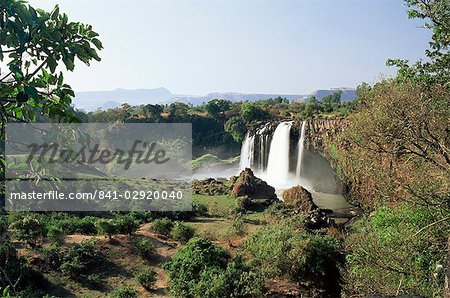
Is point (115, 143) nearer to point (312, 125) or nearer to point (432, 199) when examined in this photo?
point (312, 125)

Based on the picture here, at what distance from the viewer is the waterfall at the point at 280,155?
30.3 m

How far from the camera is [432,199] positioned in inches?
313

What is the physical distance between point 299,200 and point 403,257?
13.5 m

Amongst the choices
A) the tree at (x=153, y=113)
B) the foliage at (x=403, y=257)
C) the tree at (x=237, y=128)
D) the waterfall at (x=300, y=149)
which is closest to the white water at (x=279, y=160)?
the waterfall at (x=300, y=149)

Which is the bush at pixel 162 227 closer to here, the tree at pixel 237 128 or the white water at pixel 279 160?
the white water at pixel 279 160

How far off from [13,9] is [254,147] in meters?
30.9

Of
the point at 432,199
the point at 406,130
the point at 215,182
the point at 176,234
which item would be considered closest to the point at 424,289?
the point at 432,199

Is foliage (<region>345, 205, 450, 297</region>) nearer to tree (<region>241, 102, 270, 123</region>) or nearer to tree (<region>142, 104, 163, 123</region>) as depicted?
tree (<region>241, 102, 270, 123</region>)

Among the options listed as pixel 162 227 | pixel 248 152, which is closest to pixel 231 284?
pixel 162 227

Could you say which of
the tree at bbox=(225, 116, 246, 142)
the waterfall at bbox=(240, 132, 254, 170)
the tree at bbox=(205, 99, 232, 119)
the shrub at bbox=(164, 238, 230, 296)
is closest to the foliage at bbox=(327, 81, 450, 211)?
the shrub at bbox=(164, 238, 230, 296)

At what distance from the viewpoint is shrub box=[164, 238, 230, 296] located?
969cm

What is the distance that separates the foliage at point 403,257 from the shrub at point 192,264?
3531mm

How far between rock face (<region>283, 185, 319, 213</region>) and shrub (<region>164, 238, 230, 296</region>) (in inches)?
423

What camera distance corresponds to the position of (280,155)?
30656 mm
